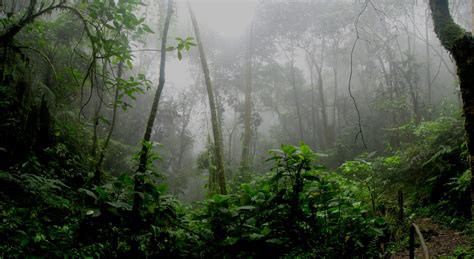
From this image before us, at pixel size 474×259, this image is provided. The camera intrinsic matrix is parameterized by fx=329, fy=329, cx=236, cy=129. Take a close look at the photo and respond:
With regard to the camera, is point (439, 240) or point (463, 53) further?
point (439, 240)

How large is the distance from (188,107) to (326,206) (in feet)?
73.3

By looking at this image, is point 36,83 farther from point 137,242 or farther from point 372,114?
point 372,114

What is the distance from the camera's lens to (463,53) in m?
2.81

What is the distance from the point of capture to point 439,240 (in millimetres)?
4469

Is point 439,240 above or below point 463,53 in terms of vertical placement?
below

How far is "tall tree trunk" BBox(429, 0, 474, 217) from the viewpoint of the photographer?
2680 millimetres

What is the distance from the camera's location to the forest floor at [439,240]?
4008mm

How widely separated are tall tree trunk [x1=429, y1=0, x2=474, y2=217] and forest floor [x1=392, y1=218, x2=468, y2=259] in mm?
1735

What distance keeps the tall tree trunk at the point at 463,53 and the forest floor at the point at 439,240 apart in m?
1.74

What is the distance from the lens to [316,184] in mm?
4652

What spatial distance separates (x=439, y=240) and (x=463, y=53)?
284 cm

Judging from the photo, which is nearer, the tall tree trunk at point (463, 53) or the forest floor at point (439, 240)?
the tall tree trunk at point (463, 53)

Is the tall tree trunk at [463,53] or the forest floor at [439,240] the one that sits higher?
the tall tree trunk at [463,53]

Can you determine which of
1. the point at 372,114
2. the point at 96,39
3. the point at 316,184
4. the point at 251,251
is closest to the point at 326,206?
the point at 316,184
